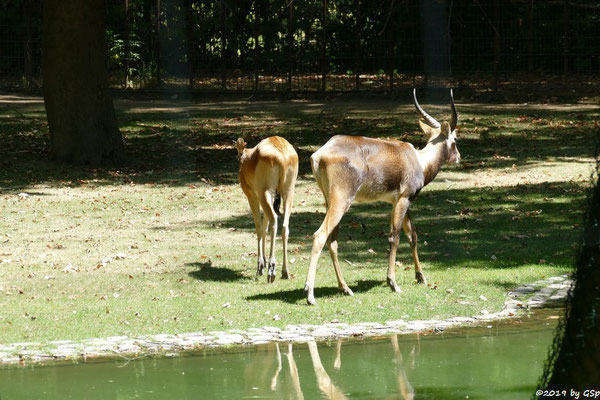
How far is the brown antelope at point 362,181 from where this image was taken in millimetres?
10391

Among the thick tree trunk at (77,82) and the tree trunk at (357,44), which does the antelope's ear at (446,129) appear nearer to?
the thick tree trunk at (77,82)

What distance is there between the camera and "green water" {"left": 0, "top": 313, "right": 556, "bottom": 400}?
7.89 m

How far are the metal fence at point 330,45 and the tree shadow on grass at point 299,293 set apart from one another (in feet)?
53.3

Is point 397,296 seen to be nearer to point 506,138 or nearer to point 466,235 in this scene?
point 466,235

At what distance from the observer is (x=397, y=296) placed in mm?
10656

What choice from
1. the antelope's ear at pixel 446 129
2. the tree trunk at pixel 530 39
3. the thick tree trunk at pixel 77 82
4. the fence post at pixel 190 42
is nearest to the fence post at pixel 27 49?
the fence post at pixel 190 42

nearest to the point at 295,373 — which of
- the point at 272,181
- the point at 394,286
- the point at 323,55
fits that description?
the point at 394,286

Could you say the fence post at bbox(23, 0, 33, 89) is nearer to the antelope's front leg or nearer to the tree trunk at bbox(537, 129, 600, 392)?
the antelope's front leg

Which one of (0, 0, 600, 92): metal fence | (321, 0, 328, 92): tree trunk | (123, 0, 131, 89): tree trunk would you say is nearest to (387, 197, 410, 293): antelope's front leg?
(0, 0, 600, 92): metal fence

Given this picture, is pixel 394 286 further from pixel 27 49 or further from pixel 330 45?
pixel 27 49

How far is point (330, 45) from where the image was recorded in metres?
28.0

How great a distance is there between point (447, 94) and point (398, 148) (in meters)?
16.3

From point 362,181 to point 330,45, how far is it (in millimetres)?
17923

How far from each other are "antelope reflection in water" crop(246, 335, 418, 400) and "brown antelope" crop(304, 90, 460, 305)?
1.37 m
